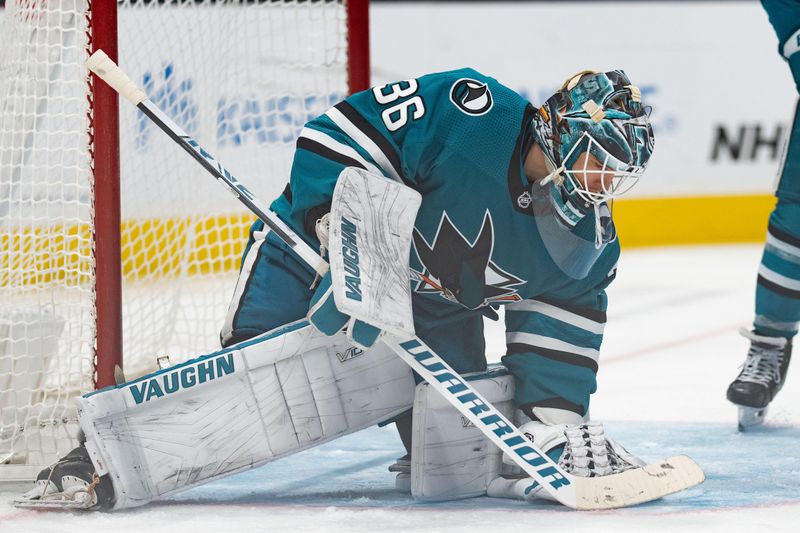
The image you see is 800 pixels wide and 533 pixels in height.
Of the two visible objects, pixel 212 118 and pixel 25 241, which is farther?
pixel 212 118

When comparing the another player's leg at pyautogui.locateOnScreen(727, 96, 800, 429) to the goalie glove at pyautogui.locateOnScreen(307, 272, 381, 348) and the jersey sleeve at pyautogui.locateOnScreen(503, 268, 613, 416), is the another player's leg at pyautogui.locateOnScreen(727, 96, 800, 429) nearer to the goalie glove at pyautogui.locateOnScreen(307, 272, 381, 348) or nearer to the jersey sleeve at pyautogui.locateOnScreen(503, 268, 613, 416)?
the jersey sleeve at pyautogui.locateOnScreen(503, 268, 613, 416)

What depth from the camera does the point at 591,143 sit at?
6.17 feet

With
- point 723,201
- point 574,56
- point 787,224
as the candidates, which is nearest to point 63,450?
point 787,224

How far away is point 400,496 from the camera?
212 centimetres

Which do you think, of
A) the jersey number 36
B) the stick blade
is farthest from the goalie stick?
the jersey number 36

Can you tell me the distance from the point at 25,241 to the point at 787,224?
1.57 meters

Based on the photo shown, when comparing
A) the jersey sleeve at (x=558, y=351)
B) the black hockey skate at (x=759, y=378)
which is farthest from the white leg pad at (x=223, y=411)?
the black hockey skate at (x=759, y=378)

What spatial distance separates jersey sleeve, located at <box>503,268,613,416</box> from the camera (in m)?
2.13

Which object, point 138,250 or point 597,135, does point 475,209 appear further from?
point 138,250

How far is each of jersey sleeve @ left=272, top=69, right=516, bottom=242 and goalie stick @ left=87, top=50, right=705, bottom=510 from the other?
0.29ft

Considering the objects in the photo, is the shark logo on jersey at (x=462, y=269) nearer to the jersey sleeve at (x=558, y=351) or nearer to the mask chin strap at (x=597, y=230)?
the jersey sleeve at (x=558, y=351)

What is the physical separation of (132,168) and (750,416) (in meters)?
1.43

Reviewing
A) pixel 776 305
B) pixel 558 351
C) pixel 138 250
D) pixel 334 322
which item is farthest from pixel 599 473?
pixel 138 250

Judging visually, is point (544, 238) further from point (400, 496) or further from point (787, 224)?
point (787, 224)
